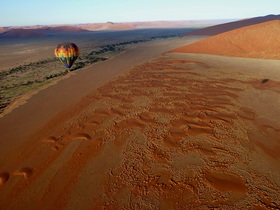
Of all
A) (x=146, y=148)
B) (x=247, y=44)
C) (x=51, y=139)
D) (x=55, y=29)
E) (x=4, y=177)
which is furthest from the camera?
(x=55, y=29)

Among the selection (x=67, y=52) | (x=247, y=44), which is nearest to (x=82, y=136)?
(x=67, y=52)

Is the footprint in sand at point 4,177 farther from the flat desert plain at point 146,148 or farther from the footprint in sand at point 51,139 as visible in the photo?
the footprint in sand at point 51,139

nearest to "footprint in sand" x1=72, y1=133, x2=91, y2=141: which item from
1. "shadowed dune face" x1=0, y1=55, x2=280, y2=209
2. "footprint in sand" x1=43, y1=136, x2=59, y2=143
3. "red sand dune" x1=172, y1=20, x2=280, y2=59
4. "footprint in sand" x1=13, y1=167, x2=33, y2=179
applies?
"shadowed dune face" x1=0, y1=55, x2=280, y2=209

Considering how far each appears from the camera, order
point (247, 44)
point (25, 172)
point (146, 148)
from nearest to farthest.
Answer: point (25, 172) < point (146, 148) < point (247, 44)

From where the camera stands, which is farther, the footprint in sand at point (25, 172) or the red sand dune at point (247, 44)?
the red sand dune at point (247, 44)

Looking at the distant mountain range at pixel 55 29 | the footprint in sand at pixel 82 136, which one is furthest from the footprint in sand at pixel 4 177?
the distant mountain range at pixel 55 29

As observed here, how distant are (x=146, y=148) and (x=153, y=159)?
622mm

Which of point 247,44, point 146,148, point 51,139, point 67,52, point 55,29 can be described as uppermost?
point 67,52

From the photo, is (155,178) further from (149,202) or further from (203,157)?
(203,157)

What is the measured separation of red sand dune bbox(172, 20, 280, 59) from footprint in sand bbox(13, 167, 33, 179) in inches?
830

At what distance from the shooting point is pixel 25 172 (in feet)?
20.3

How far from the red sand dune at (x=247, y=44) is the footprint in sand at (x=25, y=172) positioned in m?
21.1

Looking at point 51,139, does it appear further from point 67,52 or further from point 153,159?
point 67,52

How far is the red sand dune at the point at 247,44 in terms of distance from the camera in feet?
71.9
